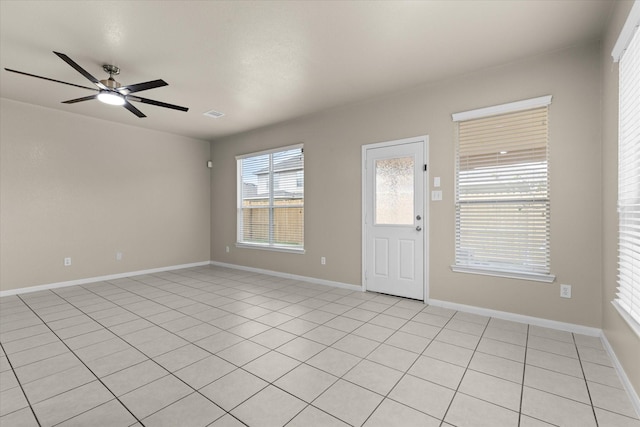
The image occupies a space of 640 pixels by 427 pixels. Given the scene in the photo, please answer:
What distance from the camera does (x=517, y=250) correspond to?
320 cm

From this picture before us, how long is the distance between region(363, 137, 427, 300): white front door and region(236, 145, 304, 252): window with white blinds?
1.35m

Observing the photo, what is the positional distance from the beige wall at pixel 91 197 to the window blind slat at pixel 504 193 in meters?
5.34

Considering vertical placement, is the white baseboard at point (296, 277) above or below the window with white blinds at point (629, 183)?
below

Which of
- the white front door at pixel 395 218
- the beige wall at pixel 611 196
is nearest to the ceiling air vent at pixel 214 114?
the white front door at pixel 395 218

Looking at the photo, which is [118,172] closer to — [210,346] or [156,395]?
[210,346]

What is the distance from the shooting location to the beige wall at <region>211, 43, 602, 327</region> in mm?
2865

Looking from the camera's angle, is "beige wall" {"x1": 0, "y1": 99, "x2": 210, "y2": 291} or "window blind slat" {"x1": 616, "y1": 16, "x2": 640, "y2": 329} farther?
"beige wall" {"x1": 0, "y1": 99, "x2": 210, "y2": 291}

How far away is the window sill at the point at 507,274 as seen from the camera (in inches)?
119

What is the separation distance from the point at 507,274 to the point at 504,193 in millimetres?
872

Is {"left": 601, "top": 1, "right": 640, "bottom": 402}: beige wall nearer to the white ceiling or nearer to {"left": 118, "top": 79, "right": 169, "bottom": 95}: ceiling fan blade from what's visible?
the white ceiling

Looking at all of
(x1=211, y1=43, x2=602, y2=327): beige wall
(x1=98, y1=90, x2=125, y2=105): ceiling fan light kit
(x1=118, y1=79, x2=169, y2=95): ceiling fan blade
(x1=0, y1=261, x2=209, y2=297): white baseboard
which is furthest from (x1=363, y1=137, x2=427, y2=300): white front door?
(x1=0, y1=261, x2=209, y2=297): white baseboard

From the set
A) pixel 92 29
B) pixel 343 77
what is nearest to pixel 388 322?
pixel 343 77

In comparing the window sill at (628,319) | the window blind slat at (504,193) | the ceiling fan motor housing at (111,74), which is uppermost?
the ceiling fan motor housing at (111,74)

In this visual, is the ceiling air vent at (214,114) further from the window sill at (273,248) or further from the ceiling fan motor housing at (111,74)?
the window sill at (273,248)
